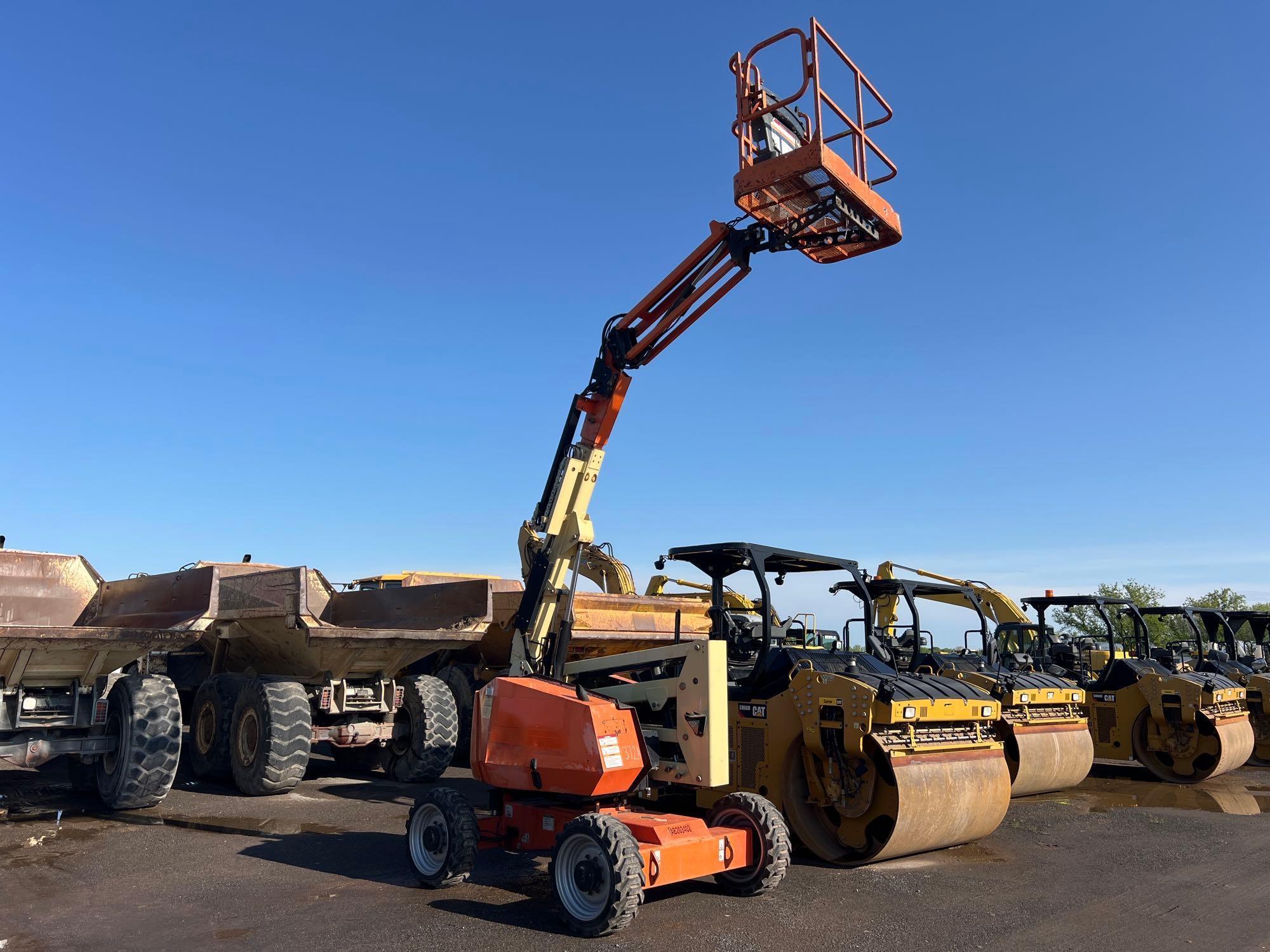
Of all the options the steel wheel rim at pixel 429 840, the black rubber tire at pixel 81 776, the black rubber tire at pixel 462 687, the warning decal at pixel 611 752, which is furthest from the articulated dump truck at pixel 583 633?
the warning decal at pixel 611 752

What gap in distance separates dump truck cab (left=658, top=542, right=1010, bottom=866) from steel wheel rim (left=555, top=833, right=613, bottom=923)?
2.44m

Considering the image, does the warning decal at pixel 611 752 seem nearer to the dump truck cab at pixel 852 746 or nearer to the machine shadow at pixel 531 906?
the machine shadow at pixel 531 906

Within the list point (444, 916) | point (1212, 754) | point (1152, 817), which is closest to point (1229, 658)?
point (1212, 754)

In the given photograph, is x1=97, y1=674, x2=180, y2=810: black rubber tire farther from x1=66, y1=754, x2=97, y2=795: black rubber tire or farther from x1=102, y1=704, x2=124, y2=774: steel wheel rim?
x1=66, y1=754, x2=97, y2=795: black rubber tire

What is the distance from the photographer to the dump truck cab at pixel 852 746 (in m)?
7.37

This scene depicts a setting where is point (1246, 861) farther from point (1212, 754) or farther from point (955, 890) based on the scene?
point (1212, 754)

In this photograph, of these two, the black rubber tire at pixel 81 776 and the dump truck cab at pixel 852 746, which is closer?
the dump truck cab at pixel 852 746

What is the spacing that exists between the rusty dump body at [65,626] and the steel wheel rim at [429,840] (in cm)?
356

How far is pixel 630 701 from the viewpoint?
22.8ft

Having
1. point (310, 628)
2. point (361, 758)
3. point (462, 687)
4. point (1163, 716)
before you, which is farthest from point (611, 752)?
point (1163, 716)

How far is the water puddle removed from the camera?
10.9 metres

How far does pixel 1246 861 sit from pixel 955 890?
3046 millimetres

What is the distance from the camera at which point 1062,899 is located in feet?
22.1

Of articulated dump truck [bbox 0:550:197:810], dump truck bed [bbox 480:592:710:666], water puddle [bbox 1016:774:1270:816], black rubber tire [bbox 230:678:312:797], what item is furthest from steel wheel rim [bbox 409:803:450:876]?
water puddle [bbox 1016:774:1270:816]
